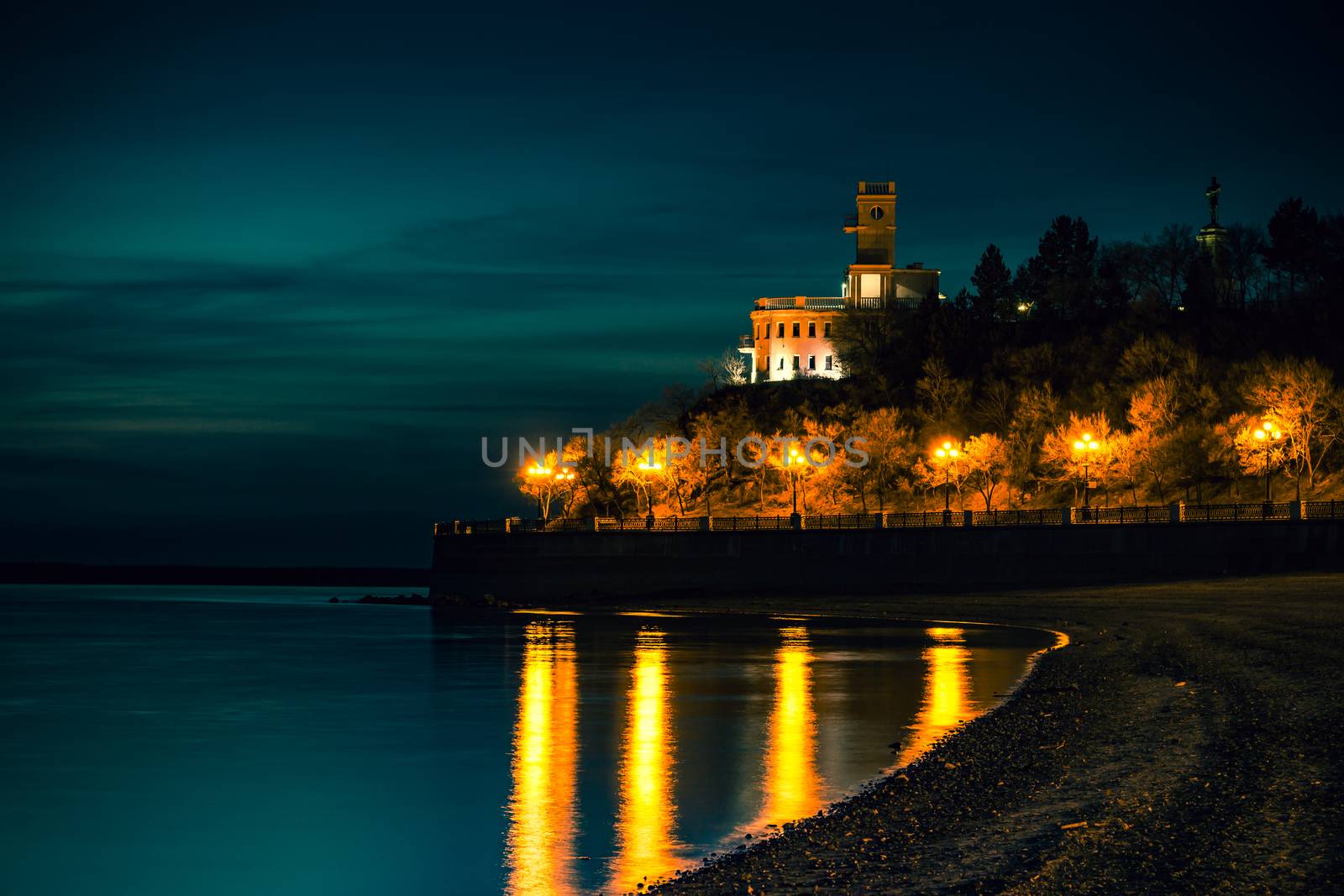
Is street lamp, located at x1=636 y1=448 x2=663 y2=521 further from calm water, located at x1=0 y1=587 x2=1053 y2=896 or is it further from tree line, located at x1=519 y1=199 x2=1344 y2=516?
calm water, located at x1=0 y1=587 x2=1053 y2=896

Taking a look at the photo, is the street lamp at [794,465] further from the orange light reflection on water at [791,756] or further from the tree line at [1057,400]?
the orange light reflection on water at [791,756]

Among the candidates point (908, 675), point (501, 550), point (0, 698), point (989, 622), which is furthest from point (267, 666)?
point (501, 550)

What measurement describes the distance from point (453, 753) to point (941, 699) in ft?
29.7

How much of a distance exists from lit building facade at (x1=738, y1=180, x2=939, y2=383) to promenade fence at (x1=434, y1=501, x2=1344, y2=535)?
173 feet

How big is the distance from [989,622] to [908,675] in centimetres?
1895

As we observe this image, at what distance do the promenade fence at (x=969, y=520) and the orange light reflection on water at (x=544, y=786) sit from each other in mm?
34047

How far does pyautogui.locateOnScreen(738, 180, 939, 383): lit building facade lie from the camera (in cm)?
13700

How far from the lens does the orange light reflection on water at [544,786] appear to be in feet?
44.5

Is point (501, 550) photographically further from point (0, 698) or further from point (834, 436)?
point (0, 698)

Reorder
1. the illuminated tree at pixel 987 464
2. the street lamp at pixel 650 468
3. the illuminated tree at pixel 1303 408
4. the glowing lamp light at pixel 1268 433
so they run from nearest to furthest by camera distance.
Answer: the glowing lamp light at pixel 1268 433 < the illuminated tree at pixel 1303 408 < the illuminated tree at pixel 987 464 < the street lamp at pixel 650 468

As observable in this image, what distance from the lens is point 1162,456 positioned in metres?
85.3

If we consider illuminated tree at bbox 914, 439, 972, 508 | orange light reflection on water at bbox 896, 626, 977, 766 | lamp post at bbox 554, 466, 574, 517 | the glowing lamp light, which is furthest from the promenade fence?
orange light reflection on water at bbox 896, 626, 977, 766

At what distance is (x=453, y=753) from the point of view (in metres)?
22.6

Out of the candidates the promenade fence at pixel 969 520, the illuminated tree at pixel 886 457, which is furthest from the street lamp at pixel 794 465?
the promenade fence at pixel 969 520
